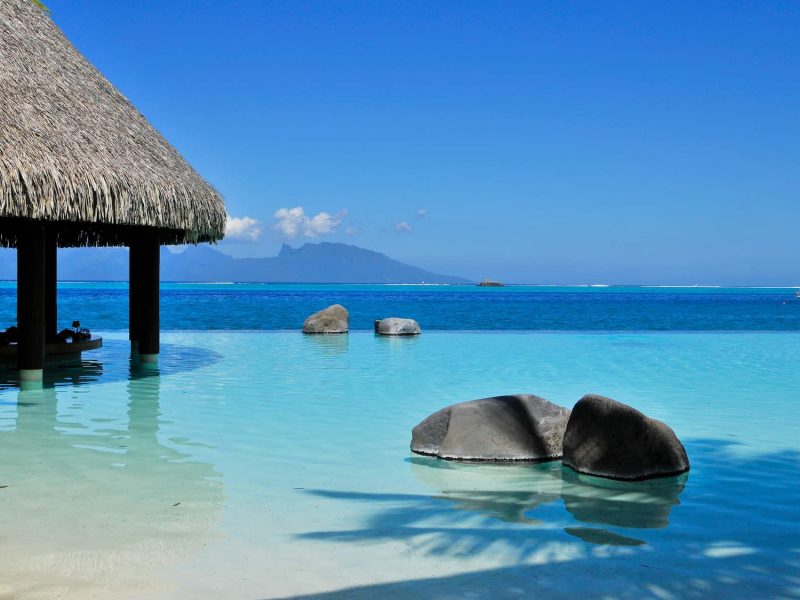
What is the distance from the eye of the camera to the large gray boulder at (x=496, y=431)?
6215mm

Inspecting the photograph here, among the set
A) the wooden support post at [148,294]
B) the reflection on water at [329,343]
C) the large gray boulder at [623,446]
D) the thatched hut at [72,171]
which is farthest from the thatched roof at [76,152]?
the large gray boulder at [623,446]

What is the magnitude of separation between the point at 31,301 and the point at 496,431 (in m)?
5.51

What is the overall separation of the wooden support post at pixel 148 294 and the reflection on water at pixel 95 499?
11.3 feet

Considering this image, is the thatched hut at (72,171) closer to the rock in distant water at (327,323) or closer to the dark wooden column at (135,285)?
the dark wooden column at (135,285)

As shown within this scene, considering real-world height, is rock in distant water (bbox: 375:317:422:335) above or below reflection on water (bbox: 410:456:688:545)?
above

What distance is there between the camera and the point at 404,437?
23.0 ft

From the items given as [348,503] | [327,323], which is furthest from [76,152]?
[327,323]

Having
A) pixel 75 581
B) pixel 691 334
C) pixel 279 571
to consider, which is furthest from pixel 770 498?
pixel 691 334

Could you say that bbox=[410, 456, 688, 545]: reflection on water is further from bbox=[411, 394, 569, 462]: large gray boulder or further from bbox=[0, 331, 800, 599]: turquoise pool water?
bbox=[411, 394, 569, 462]: large gray boulder

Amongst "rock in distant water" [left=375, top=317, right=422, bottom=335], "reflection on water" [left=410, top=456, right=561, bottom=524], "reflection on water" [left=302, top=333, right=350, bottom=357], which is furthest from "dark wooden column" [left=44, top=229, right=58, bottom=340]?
"reflection on water" [left=410, top=456, right=561, bottom=524]

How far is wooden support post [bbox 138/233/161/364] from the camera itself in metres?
11.4

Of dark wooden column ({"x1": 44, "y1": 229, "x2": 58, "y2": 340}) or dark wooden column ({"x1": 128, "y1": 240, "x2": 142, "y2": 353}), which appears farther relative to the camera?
dark wooden column ({"x1": 44, "y1": 229, "x2": 58, "y2": 340})

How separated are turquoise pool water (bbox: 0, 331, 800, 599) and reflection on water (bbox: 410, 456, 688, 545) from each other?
0.8 inches

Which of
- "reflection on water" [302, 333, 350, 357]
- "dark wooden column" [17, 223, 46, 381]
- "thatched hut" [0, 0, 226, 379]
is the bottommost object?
"reflection on water" [302, 333, 350, 357]
